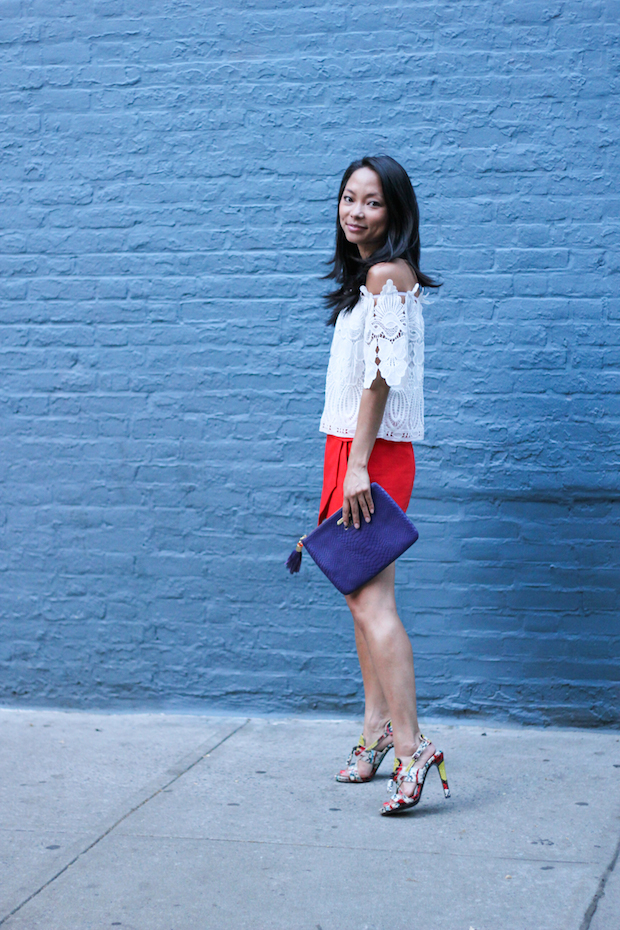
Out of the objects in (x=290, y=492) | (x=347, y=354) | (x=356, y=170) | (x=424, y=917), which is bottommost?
(x=424, y=917)

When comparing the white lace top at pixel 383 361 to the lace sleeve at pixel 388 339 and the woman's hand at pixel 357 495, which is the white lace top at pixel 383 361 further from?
the woman's hand at pixel 357 495

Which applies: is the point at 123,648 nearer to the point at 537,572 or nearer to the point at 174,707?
the point at 174,707

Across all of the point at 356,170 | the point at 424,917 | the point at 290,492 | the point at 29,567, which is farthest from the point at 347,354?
the point at 29,567

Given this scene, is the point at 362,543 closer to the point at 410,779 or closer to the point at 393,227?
the point at 410,779

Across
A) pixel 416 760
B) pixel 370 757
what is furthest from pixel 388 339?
pixel 370 757

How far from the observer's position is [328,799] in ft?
10.7

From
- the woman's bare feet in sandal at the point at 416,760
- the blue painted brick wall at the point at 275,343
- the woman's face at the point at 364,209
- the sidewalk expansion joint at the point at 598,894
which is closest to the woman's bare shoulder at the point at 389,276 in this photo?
the woman's face at the point at 364,209

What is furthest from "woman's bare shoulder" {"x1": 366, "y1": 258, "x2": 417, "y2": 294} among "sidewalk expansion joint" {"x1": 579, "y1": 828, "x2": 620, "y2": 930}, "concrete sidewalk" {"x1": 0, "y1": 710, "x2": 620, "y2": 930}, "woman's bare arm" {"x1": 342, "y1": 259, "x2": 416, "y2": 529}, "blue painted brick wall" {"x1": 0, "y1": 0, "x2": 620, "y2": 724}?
"sidewalk expansion joint" {"x1": 579, "y1": 828, "x2": 620, "y2": 930}

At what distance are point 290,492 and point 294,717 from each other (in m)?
0.91

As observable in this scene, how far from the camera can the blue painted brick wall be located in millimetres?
3889

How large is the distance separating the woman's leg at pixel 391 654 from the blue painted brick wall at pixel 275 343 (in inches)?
32.8

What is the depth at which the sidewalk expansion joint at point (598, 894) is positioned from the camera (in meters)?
2.43

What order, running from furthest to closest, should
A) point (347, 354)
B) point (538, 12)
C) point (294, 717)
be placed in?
point (294, 717) → point (538, 12) → point (347, 354)

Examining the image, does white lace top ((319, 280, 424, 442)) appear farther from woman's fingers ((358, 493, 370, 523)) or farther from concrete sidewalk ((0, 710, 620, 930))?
concrete sidewalk ((0, 710, 620, 930))
